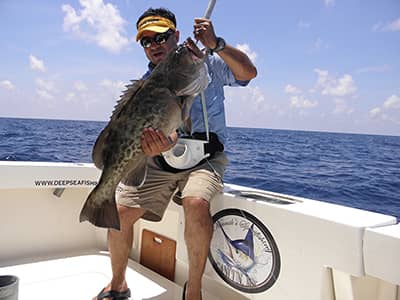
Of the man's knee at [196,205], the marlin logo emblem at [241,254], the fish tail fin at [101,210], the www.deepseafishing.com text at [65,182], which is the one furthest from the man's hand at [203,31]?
the www.deepseafishing.com text at [65,182]

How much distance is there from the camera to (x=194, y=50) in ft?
7.39

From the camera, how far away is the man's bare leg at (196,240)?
238cm

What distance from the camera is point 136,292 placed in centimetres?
290

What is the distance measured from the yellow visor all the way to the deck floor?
2.00 m

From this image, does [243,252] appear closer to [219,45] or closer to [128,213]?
[128,213]

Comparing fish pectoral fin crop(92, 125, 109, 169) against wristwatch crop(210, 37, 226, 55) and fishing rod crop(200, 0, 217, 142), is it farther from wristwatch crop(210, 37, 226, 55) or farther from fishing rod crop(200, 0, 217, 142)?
wristwatch crop(210, 37, 226, 55)

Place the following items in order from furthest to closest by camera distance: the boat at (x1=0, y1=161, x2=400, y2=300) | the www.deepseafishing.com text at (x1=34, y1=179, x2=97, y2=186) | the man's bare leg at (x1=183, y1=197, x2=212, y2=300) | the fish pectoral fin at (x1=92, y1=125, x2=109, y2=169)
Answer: the www.deepseafishing.com text at (x1=34, y1=179, x2=97, y2=186) < the man's bare leg at (x1=183, y1=197, x2=212, y2=300) < the fish pectoral fin at (x1=92, y1=125, x2=109, y2=169) < the boat at (x1=0, y1=161, x2=400, y2=300)

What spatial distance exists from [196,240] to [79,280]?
131 centimetres

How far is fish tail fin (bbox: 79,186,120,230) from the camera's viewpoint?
7.25 feet

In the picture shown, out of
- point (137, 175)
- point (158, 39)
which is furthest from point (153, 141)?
point (158, 39)

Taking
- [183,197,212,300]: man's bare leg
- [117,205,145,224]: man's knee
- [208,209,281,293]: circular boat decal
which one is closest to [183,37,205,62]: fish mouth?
[183,197,212,300]: man's bare leg

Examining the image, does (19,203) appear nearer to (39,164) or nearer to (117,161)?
(39,164)

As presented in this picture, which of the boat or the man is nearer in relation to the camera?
the boat

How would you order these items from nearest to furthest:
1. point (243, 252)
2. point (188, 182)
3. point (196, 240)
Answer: point (196, 240)
point (243, 252)
point (188, 182)
